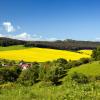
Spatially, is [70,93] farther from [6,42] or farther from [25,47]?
[6,42]

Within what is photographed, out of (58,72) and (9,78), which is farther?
(9,78)

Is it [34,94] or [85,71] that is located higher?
[34,94]

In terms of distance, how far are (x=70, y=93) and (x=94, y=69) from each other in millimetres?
60797

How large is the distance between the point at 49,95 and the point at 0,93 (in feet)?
7.74

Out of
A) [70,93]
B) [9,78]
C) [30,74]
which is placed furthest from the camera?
[9,78]

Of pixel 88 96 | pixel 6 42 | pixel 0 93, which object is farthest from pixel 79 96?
pixel 6 42

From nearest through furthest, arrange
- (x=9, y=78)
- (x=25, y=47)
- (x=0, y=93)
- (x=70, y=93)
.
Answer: (x=70, y=93) < (x=0, y=93) < (x=9, y=78) < (x=25, y=47)

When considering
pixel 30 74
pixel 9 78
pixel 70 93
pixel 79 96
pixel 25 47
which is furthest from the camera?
pixel 25 47

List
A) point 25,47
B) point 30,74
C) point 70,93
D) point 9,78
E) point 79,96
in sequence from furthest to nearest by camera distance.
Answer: point 25,47
point 9,78
point 30,74
point 70,93
point 79,96

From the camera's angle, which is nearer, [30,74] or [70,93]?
[70,93]

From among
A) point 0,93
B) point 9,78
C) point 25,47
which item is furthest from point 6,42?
point 0,93

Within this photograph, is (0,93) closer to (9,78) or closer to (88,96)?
(88,96)

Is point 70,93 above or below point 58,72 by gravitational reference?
above

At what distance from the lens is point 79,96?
37.2 feet
